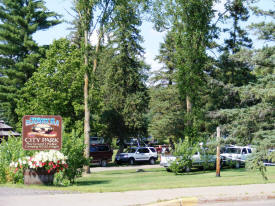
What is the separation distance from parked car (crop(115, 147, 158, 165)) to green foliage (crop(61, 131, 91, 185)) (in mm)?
20236

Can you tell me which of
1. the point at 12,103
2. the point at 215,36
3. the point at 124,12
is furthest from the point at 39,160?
the point at 12,103

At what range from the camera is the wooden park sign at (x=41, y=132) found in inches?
606

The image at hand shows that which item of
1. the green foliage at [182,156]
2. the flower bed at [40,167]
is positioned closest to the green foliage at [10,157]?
the flower bed at [40,167]

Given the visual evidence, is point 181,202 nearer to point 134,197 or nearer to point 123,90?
point 134,197

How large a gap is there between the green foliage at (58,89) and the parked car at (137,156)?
19.3 ft

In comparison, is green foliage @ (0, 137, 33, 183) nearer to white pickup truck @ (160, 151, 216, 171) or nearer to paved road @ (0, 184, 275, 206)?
paved road @ (0, 184, 275, 206)

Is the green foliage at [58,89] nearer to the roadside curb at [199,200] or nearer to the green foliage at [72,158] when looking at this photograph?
the green foliage at [72,158]

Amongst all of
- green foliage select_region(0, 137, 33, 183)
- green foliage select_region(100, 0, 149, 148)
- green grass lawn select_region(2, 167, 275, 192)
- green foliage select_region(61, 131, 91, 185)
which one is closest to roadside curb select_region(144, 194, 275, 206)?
green grass lawn select_region(2, 167, 275, 192)

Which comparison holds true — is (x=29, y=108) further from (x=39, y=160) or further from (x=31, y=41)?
(x=39, y=160)

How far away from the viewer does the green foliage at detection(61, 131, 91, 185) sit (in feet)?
54.1

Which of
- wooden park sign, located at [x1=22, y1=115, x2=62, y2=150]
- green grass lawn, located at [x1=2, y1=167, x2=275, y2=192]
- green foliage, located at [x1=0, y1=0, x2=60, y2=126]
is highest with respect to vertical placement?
green foliage, located at [x1=0, y1=0, x2=60, y2=126]

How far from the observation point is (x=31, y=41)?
145 feet

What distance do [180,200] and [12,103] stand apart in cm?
3833

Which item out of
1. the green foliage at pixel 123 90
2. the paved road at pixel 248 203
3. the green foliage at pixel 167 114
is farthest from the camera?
the green foliage at pixel 167 114
